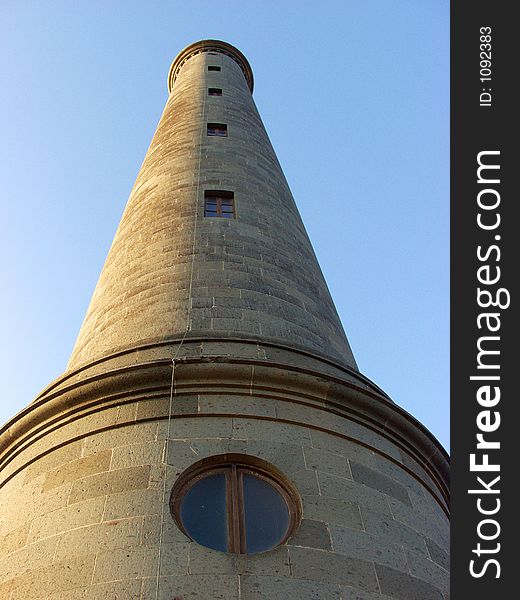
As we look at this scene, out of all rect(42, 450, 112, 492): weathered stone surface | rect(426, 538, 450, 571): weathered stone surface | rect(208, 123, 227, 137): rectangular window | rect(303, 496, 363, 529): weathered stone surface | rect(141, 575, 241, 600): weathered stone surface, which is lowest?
rect(141, 575, 241, 600): weathered stone surface

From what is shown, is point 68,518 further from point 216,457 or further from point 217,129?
point 217,129

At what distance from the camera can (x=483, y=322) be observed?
765 cm

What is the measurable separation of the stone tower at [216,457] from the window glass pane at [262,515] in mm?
17

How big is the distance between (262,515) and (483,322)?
2.84 metres

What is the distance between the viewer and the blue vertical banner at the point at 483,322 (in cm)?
639

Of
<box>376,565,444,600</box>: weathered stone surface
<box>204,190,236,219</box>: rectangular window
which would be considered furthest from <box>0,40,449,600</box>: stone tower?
<box>204,190,236,219</box>: rectangular window

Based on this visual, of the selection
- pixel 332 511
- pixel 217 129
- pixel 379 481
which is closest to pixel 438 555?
pixel 379 481

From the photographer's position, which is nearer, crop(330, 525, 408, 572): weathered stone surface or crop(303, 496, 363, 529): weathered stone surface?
crop(330, 525, 408, 572): weathered stone surface

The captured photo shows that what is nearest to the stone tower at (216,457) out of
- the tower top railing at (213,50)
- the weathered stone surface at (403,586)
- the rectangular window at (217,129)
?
the weathered stone surface at (403,586)

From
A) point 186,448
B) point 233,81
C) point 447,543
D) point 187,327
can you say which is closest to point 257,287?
point 187,327

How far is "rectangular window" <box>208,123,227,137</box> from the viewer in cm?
1829

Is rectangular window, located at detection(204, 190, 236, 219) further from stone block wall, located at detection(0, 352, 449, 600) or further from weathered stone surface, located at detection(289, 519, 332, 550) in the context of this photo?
weathered stone surface, located at detection(289, 519, 332, 550)

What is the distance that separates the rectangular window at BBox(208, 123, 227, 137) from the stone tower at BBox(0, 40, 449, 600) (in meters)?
6.07

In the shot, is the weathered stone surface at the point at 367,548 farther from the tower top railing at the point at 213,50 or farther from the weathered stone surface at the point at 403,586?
the tower top railing at the point at 213,50
